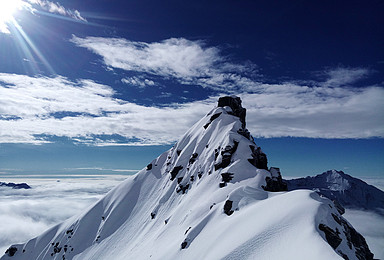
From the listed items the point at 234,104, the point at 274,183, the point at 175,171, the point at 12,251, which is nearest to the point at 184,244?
the point at 274,183

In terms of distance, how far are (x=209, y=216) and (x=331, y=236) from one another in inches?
710

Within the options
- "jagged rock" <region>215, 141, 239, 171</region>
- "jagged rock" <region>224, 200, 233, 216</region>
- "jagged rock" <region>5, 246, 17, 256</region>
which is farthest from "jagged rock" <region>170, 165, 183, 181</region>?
"jagged rock" <region>5, 246, 17, 256</region>

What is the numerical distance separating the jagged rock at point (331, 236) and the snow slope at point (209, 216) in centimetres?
8

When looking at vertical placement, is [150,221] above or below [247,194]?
below

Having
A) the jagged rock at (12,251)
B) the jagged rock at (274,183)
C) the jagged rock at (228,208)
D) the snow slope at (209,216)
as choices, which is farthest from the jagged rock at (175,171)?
the jagged rock at (12,251)

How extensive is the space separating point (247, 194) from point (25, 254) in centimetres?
11285

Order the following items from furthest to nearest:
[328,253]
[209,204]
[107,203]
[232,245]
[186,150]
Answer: [107,203], [186,150], [209,204], [232,245], [328,253]

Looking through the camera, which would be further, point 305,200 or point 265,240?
point 305,200

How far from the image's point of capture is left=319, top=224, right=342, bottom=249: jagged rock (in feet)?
63.5

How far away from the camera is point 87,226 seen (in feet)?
296

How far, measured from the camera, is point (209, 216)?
34.3m

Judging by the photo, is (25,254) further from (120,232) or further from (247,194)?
(247,194)

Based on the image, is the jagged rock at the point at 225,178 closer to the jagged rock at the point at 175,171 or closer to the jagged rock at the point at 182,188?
the jagged rock at the point at 182,188

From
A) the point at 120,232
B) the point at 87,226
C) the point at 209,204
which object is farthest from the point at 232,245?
the point at 87,226
